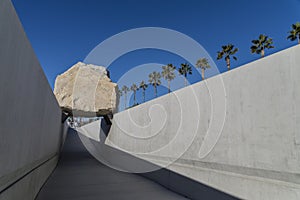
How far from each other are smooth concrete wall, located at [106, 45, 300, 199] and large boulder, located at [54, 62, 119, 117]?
561 cm

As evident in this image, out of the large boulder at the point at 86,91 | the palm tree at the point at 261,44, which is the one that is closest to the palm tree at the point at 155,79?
the palm tree at the point at 261,44

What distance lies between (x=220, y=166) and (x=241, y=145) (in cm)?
55

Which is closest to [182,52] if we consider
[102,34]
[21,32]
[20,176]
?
[102,34]

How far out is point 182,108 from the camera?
4.07 m

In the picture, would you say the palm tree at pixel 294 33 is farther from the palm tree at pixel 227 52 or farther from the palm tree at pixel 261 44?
the palm tree at pixel 227 52

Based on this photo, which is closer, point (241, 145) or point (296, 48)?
point (296, 48)

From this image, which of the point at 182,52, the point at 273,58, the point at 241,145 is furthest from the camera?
the point at 182,52

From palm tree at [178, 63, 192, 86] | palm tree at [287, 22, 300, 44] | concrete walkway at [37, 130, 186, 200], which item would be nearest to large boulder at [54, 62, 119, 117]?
concrete walkway at [37, 130, 186, 200]

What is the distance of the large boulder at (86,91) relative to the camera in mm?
8992

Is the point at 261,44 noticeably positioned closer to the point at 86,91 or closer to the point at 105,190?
the point at 86,91

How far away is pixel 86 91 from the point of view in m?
9.02

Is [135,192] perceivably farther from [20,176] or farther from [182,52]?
[182,52]

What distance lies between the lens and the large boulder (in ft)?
29.5

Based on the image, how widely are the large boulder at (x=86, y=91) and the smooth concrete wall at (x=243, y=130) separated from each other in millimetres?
5614
